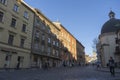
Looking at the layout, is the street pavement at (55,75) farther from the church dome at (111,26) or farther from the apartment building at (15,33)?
the church dome at (111,26)

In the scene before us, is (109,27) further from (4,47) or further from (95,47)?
(4,47)

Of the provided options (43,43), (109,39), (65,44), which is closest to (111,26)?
(109,39)

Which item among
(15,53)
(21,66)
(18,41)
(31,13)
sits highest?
(31,13)

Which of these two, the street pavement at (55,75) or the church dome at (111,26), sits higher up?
the church dome at (111,26)

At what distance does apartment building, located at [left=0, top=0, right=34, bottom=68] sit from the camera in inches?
1024

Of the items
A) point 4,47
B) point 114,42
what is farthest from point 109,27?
point 4,47

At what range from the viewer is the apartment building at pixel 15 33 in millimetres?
26011

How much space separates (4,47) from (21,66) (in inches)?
250

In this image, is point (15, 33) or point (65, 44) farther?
point (65, 44)

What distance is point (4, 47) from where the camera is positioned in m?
25.8

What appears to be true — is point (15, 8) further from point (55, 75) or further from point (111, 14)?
point (111, 14)

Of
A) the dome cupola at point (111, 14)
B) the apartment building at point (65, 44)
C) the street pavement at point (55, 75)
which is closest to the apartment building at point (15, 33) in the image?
the street pavement at point (55, 75)

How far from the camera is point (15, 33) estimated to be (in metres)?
29.1

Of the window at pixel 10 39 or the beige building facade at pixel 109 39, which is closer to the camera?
the window at pixel 10 39
